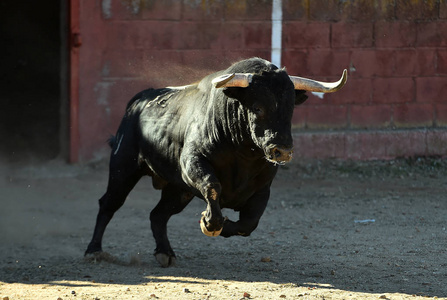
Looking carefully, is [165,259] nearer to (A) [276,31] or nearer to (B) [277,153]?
(B) [277,153]

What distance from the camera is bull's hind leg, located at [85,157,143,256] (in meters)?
6.52

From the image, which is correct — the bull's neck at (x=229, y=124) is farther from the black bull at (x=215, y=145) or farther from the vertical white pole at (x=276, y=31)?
the vertical white pole at (x=276, y=31)

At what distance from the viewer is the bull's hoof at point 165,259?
630cm

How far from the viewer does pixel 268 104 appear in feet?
17.3

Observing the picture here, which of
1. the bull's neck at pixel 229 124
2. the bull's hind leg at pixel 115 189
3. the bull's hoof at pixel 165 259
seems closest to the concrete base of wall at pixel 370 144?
the bull's hind leg at pixel 115 189

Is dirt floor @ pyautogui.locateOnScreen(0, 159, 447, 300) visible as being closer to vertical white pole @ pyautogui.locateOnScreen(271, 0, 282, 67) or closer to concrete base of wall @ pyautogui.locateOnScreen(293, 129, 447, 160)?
concrete base of wall @ pyautogui.locateOnScreen(293, 129, 447, 160)

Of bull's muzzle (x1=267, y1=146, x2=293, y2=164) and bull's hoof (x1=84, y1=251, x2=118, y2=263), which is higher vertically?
bull's muzzle (x1=267, y1=146, x2=293, y2=164)

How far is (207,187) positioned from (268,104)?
0.67 m

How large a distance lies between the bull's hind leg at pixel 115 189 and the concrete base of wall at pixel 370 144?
407 centimetres

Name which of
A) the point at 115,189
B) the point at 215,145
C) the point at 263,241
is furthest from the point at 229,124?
the point at 263,241

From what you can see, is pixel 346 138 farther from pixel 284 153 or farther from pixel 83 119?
pixel 284 153

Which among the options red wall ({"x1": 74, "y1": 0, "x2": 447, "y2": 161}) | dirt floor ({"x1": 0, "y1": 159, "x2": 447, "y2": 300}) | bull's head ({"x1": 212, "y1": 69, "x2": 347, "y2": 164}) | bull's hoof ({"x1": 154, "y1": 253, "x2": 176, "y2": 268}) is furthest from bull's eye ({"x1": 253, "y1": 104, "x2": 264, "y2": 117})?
red wall ({"x1": 74, "y1": 0, "x2": 447, "y2": 161})

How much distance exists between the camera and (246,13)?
10266 millimetres

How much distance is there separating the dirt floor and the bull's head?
945 mm
